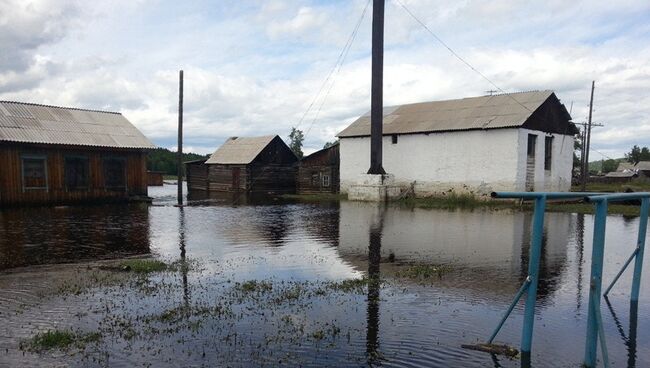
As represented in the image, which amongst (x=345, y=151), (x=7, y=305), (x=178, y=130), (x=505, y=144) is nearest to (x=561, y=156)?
(x=505, y=144)

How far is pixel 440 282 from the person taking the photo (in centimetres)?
809

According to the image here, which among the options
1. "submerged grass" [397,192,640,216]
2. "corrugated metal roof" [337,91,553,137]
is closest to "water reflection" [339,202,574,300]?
"submerged grass" [397,192,640,216]

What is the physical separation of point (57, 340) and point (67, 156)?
23027 millimetres

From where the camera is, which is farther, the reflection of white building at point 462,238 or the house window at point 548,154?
the house window at point 548,154

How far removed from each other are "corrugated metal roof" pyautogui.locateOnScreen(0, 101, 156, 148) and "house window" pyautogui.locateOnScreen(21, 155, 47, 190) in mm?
1004

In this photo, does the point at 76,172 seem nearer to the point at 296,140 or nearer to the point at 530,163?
the point at 530,163

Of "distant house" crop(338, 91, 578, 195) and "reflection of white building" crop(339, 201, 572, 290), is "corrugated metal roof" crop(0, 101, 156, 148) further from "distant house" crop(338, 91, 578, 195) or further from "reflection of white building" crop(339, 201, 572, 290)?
"reflection of white building" crop(339, 201, 572, 290)

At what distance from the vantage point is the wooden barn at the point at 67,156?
76.8 feet

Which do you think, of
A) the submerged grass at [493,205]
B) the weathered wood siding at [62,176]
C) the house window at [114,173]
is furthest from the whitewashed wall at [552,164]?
the house window at [114,173]

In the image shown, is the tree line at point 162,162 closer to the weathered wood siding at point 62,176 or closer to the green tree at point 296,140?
the green tree at point 296,140

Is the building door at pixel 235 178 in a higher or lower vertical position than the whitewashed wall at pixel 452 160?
lower

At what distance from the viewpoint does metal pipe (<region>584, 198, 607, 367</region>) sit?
449cm

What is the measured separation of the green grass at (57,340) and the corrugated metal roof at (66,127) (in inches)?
852

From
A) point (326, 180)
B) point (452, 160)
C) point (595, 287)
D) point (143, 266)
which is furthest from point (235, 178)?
point (595, 287)
